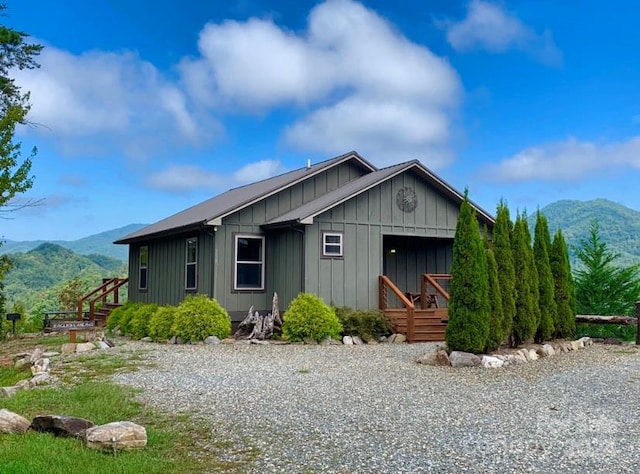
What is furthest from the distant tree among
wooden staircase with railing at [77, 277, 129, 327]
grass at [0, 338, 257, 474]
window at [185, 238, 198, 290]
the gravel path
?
wooden staircase with railing at [77, 277, 129, 327]

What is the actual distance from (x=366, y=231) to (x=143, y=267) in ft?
31.0

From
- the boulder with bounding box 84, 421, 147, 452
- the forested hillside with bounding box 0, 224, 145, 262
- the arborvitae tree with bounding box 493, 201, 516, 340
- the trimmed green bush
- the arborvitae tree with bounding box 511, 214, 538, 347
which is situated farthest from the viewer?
the forested hillside with bounding box 0, 224, 145, 262

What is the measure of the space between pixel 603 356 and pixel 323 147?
2939 cm

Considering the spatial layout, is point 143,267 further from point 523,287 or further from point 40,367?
point 523,287

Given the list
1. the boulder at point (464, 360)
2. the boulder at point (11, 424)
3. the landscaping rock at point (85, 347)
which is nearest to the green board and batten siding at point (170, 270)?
the landscaping rock at point (85, 347)

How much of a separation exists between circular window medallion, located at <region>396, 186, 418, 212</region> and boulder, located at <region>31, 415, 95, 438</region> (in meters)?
12.7

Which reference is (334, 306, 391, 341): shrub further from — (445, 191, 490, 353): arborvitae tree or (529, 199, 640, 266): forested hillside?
(529, 199, 640, 266): forested hillside

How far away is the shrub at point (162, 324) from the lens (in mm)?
14719

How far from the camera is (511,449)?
16.7 feet

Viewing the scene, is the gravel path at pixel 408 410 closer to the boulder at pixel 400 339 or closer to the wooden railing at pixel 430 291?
the boulder at pixel 400 339

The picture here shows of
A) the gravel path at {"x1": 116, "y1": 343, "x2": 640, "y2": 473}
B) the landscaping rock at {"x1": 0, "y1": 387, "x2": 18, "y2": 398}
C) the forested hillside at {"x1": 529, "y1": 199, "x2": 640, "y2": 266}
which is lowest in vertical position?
the gravel path at {"x1": 116, "y1": 343, "x2": 640, "y2": 473}

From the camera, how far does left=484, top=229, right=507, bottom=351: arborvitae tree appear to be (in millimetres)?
10812

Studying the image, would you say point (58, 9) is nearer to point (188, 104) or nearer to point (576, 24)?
point (188, 104)

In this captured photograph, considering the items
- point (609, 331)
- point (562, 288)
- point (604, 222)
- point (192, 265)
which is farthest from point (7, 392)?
point (604, 222)
